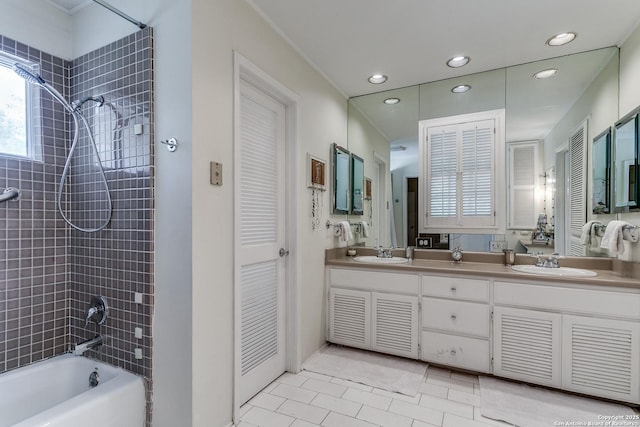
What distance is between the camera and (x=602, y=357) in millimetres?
2008

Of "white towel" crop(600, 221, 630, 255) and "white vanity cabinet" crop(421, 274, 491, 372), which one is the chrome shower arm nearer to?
"white vanity cabinet" crop(421, 274, 491, 372)

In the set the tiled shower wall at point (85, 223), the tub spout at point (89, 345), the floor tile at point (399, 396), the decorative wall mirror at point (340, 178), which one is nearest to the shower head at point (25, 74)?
the tiled shower wall at point (85, 223)

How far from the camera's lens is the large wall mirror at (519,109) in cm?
247

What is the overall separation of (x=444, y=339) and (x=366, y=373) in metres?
0.67

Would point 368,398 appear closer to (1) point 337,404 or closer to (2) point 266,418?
(1) point 337,404

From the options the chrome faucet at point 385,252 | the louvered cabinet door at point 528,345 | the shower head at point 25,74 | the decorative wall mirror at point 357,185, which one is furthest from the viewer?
the decorative wall mirror at point 357,185

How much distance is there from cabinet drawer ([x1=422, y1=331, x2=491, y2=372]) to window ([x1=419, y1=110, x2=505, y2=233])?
3.20 ft

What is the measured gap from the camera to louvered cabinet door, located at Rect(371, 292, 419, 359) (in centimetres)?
259

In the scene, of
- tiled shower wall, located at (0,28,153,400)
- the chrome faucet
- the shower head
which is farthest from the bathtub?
the chrome faucet

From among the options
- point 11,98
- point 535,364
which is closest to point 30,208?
point 11,98

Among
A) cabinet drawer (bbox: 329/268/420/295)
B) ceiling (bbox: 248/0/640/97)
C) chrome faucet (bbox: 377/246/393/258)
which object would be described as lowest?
cabinet drawer (bbox: 329/268/420/295)

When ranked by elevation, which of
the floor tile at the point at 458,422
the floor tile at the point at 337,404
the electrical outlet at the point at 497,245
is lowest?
the floor tile at the point at 337,404

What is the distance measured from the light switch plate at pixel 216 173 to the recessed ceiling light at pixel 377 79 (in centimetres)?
190

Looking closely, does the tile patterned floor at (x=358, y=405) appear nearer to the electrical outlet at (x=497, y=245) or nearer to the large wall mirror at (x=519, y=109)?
the electrical outlet at (x=497, y=245)
